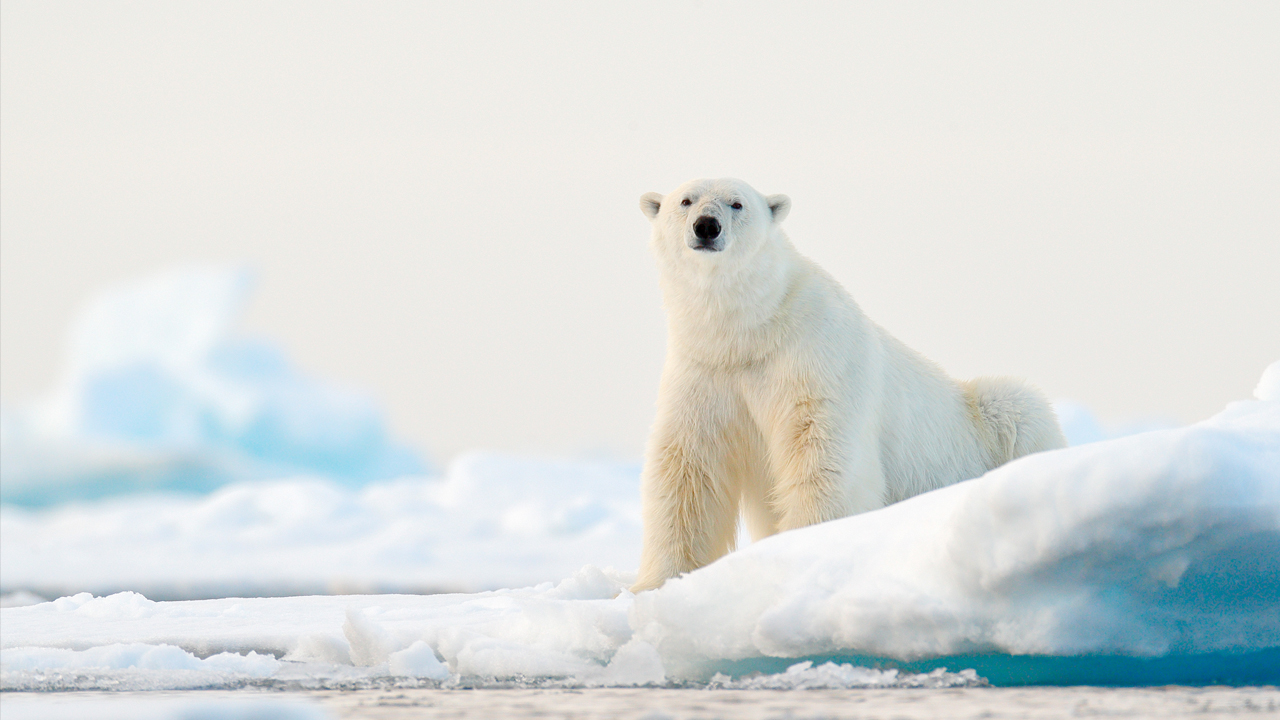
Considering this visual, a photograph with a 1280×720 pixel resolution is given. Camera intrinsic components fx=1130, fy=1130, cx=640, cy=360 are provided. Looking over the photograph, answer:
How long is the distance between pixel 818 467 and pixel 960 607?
65.7 inches

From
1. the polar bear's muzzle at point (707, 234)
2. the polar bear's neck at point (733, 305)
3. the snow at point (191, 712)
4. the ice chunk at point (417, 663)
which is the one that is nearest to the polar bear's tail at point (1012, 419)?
the polar bear's neck at point (733, 305)

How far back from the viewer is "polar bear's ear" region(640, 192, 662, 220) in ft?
18.1

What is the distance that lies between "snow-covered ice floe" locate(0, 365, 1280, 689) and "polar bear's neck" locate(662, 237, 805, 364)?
4.65ft

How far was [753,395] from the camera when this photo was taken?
5.10m

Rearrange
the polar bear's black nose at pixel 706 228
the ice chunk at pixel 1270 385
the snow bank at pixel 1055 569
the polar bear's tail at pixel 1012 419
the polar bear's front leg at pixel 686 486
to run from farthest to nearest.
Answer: the polar bear's tail at pixel 1012 419 < the polar bear's front leg at pixel 686 486 < the polar bear's black nose at pixel 706 228 < the ice chunk at pixel 1270 385 < the snow bank at pixel 1055 569

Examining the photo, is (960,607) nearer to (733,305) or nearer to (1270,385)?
(733,305)

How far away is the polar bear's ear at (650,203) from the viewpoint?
5.52 meters

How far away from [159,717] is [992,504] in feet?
7.15

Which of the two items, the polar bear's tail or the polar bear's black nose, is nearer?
the polar bear's black nose

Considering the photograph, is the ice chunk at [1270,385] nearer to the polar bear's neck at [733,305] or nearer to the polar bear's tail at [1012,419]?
the polar bear's tail at [1012,419]

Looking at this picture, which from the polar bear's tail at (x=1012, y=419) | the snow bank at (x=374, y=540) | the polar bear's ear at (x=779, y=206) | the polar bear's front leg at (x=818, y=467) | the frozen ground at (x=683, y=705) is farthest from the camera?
the snow bank at (x=374, y=540)

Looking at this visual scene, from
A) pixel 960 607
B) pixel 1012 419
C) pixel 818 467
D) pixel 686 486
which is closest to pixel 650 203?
pixel 686 486

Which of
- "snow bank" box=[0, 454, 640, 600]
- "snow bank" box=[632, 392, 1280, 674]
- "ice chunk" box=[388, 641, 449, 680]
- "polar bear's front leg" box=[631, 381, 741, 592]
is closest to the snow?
"ice chunk" box=[388, 641, 449, 680]

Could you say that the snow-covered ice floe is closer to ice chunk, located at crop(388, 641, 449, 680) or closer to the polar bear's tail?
ice chunk, located at crop(388, 641, 449, 680)
